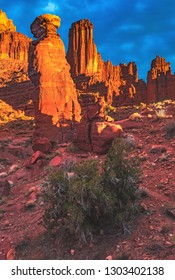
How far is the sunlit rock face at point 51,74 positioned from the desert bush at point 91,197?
15.5 m

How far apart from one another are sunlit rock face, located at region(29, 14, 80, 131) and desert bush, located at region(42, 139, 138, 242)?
15.5 m

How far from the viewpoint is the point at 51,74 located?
26.4 metres

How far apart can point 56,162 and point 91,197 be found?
8.41 meters

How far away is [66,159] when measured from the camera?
17266mm

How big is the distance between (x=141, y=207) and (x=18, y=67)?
117m

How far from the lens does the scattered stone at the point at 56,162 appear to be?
1711 cm

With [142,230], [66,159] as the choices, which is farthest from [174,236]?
[66,159]

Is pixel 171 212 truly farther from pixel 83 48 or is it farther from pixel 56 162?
pixel 83 48

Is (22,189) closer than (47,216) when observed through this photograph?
No

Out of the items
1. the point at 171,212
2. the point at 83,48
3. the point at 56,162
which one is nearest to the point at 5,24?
the point at 83,48

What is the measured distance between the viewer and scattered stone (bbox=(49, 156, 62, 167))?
674 inches

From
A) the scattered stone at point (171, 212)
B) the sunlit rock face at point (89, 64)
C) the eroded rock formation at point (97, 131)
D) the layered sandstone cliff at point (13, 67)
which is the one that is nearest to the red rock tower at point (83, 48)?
the sunlit rock face at point (89, 64)

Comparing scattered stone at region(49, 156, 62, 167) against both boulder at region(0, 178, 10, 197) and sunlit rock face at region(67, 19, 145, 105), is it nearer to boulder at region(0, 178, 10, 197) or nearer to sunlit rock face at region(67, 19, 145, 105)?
boulder at region(0, 178, 10, 197)
